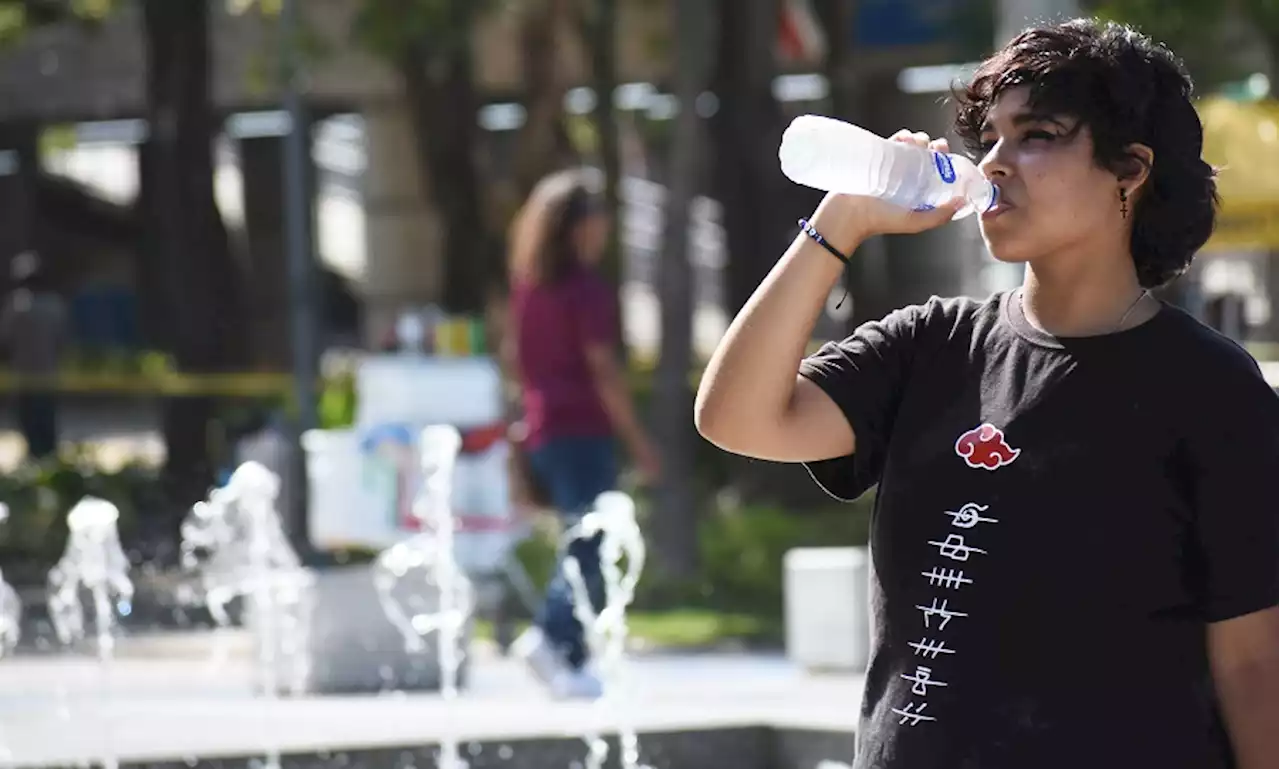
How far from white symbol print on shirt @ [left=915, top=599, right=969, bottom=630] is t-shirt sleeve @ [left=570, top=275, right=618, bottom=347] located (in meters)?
6.32

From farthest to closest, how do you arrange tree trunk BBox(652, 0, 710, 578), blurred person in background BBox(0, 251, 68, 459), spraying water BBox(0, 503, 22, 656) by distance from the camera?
blurred person in background BBox(0, 251, 68, 459)
tree trunk BBox(652, 0, 710, 578)
spraying water BBox(0, 503, 22, 656)

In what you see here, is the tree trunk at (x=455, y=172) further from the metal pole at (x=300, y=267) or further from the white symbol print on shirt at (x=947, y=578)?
the white symbol print on shirt at (x=947, y=578)

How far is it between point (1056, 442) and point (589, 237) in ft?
21.0

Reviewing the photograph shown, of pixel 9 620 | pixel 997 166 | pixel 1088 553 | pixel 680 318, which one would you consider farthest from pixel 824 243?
pixel 680 318

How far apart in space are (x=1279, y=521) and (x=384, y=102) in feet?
69.4

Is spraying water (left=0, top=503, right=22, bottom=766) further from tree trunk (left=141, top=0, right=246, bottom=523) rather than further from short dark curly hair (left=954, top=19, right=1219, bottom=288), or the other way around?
short dark curly hair (left=954, top=19, right=1219, bottom=288)

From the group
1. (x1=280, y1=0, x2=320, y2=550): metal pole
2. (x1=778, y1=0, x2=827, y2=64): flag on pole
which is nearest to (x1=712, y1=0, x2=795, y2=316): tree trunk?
(x1=778, y1=0, x2=827, y2=64): flag on pole

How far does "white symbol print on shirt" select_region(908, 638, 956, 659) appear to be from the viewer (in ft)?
9.00

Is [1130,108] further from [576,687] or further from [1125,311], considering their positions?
[576,687]

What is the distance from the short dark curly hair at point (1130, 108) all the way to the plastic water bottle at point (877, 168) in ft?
0.41

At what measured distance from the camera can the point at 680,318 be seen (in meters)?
13.4

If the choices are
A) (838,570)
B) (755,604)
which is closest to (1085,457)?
(838,570)

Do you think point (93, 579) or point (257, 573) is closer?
point (93, 579)

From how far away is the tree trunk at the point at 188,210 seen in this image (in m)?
17.7
